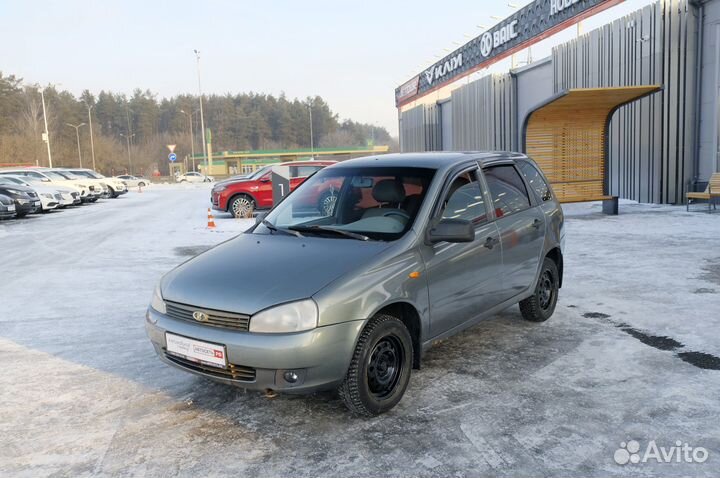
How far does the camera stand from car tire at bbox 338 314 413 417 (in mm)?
3732

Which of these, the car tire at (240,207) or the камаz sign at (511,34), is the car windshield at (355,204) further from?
the камаz sign at (511,34)

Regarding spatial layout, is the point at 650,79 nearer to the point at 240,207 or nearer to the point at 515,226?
the point at 240,207

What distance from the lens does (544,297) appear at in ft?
19.8

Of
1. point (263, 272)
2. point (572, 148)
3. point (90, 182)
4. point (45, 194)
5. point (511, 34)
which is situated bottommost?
point (263, 272)

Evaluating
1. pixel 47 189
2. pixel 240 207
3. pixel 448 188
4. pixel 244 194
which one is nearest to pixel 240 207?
pixel 240 207

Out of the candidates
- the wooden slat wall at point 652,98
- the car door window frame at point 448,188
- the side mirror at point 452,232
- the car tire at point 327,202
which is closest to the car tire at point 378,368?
the side mirror at point 452,232

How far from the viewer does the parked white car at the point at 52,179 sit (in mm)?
25312

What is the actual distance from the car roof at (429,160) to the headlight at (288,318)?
1.85 meters

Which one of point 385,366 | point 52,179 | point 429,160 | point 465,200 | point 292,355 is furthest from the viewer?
Answer: point 52,179

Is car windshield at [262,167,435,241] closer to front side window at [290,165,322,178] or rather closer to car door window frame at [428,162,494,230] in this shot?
car door window frame at [428,162,494,230]

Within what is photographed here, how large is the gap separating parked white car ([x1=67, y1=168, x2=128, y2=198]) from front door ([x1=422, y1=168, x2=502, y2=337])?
28.5 metres

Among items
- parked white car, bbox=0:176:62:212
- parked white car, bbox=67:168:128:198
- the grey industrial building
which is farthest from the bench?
parked white car, bbox=67:168:128:198

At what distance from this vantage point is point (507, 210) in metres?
5.34

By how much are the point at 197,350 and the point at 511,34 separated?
25.0 metres
